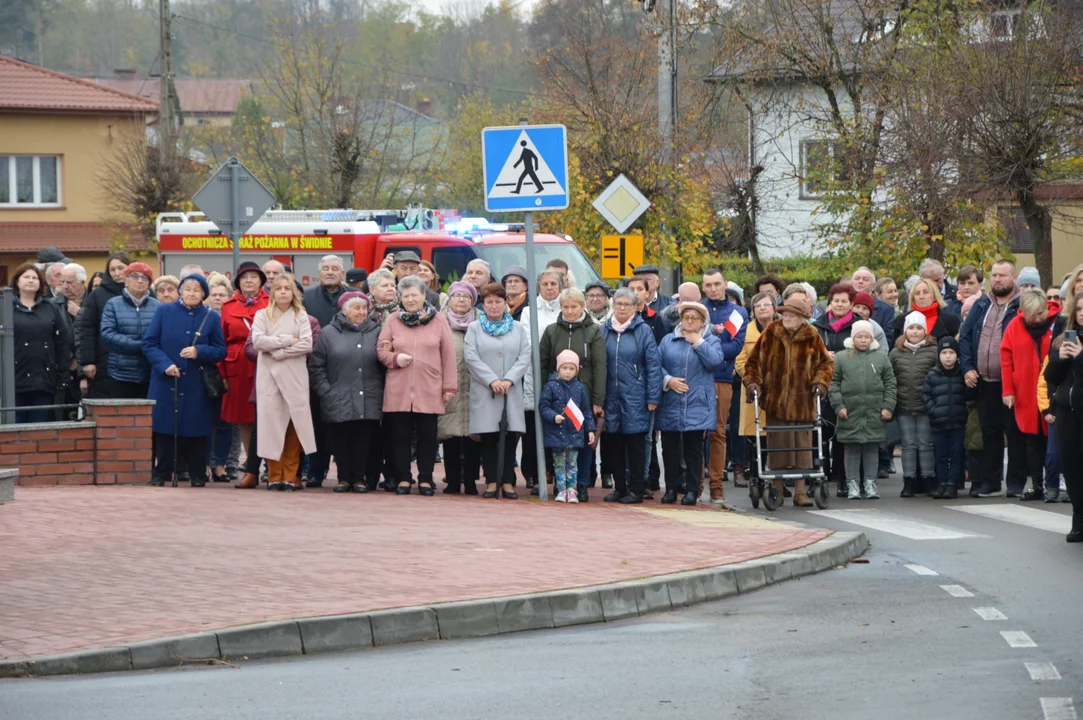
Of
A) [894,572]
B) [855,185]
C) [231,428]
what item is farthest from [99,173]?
[894,572]

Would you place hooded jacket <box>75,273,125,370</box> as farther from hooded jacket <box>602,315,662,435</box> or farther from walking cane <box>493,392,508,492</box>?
hooded jacket <box>602,315,662,435</box>

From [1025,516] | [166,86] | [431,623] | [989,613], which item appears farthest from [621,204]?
[166,86]

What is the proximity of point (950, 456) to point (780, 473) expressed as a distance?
2.08 metres

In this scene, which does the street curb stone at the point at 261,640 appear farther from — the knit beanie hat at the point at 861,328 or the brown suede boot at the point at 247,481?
the knit beanie hat at the point at 861,328

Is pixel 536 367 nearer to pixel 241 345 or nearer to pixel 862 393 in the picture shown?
pixel 241 345

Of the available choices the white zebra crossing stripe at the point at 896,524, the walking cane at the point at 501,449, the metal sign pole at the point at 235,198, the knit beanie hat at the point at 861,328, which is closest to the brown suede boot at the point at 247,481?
the walking cane at the point at 501,449

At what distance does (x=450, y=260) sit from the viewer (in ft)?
79.9

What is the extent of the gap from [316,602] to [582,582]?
167cm

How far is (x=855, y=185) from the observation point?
94.9 feet

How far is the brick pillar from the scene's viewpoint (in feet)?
46.5

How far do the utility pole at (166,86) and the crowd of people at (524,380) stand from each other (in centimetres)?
2659

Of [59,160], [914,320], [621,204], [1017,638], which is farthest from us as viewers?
[59,160]

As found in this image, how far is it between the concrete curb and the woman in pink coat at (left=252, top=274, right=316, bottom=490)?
5.24m

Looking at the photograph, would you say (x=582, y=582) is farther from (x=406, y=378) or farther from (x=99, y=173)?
(x=99, y=173)
